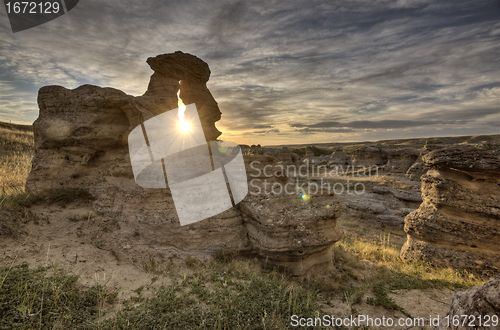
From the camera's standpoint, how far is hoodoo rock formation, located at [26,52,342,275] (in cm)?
695

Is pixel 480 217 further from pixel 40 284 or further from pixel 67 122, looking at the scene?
pixel 67 122

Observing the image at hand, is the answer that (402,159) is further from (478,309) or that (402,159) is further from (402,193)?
(478,309)

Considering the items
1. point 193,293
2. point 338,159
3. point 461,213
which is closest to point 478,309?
point 193,293

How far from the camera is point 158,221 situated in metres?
7.15

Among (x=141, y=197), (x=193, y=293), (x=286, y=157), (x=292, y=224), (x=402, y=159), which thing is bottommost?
(x=193, y=293)

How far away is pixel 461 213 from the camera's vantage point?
8.14 m

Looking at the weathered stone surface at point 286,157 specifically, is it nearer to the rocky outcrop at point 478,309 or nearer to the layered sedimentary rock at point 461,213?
the layered sedimentary rock at point 461,213

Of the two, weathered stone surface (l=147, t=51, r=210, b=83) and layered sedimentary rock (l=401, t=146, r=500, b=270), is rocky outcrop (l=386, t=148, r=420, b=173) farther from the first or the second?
weathered stone surface (l=147, t=51, r=210, b=83)

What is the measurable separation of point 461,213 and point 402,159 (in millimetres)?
23553

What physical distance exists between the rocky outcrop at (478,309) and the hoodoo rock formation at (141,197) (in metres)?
3.82

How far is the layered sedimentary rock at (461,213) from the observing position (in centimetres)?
760

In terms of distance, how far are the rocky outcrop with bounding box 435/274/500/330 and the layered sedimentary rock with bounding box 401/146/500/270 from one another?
666 cm

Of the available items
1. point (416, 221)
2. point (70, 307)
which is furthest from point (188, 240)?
point (416, 221)

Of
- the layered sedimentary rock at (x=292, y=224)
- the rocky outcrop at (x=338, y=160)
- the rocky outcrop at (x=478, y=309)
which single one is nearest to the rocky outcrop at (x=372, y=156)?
the rocky outcrop at (x=338, y=160)
